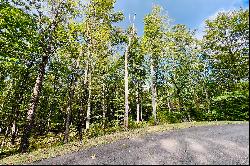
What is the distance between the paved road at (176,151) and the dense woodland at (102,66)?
1124mm

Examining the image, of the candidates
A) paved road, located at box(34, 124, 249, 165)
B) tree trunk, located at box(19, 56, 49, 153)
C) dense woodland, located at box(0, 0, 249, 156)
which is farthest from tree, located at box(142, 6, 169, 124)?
paved road, located at box(34, 124, 249, 165)

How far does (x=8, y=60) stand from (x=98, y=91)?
30874 mm

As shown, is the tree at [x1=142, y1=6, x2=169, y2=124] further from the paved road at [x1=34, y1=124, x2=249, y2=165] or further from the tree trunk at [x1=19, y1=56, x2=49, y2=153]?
the paved road at [x1=34, y1=124, x2=249, y2=165]

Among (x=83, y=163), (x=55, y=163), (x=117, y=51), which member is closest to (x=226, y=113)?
(x=83, y=163)

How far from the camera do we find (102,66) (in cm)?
3562

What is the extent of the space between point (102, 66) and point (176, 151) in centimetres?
2468

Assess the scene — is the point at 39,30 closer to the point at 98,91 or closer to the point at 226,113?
the point at 226,113

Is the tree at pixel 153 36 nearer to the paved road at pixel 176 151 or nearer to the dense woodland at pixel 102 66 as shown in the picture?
the dense woodland at pixel 102 66

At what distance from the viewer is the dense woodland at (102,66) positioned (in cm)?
1634

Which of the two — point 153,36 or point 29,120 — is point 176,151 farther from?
point 153,36

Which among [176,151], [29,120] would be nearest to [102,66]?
[29,120]

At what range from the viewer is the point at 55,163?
11609 millimetres

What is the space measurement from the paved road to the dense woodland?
1124 mm

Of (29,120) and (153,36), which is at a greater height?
(153,36)
